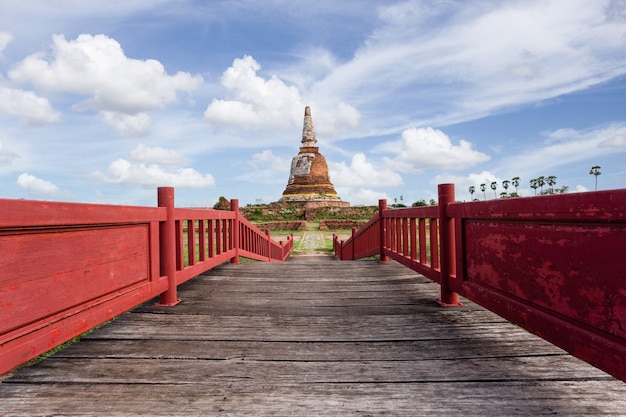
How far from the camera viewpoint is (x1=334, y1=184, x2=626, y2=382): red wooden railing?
1431mm

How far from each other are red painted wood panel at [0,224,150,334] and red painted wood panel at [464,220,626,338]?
246 centimetres

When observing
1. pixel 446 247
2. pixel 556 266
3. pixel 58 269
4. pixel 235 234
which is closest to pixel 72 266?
pixel 58 269

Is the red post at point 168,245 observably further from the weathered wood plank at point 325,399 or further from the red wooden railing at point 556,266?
the red wooden railing at point 556,266

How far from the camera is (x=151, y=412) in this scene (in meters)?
1.53

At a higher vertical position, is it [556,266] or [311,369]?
[556,266]

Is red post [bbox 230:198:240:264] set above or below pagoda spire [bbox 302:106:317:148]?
below

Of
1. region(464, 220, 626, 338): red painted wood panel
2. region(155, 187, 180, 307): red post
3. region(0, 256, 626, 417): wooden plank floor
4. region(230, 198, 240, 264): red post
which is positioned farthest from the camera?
region(230, 198, 240, 264): red post

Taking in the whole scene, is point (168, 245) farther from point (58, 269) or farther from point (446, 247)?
point (446, 247)

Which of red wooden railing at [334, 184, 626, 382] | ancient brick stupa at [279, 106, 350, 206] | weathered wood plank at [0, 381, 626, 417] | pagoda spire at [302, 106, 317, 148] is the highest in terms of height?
pagoda spire at [302, 106, 317, 148]

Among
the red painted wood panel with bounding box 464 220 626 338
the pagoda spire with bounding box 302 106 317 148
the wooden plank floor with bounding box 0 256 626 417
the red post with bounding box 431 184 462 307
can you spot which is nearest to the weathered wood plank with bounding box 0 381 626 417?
the wooden plank floor with bounding box 0 256 626 417

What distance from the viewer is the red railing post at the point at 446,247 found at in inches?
121

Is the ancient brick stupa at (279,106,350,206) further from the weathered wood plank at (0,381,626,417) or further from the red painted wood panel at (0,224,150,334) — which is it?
the weathered wood plank at (0,381,626,417)

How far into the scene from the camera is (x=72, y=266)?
2018mm

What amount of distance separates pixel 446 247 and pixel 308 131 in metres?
40.7
